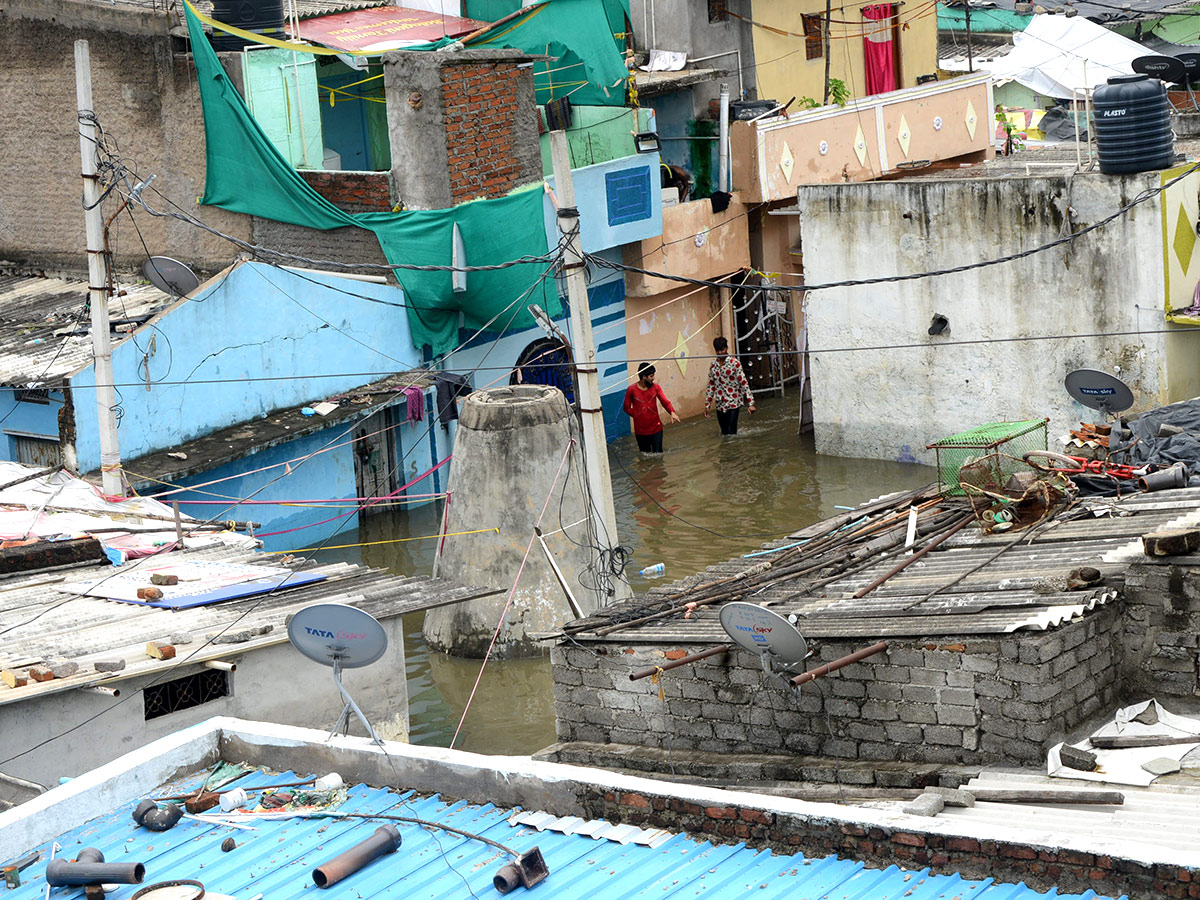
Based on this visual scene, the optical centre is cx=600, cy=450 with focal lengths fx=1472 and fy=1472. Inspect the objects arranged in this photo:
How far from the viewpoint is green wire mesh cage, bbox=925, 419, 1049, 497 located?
11.3 metres

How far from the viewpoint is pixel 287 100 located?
21.5 m

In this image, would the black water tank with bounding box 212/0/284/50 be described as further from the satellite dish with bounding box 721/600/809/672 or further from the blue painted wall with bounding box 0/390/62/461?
the satellite dish with bounding box 721/600/809/672

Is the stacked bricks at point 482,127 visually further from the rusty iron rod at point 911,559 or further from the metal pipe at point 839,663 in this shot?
the metal pipe at point 839,663

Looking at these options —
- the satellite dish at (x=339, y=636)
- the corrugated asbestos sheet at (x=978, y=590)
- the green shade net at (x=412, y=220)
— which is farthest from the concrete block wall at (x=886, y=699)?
the green shade net at (x=412, y=220)

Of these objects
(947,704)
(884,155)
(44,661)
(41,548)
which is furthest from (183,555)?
(884,155)

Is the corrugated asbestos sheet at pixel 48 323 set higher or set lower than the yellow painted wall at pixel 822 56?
lower

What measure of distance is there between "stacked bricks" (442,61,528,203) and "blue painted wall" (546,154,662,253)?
1.54 m

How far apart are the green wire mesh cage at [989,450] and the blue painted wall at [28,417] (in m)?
10.7

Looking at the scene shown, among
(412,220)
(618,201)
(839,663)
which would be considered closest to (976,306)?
(618,201)

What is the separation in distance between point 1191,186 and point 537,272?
900 cm

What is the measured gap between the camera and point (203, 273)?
21.0 meters

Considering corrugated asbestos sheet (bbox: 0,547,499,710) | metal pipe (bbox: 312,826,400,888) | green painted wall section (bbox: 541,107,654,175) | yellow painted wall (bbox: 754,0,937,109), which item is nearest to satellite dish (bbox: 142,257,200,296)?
corrugated asbestos sheet (bbox: 0,547,499,710)

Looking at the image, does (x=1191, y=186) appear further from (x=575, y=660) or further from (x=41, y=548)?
(x=41, y=548)

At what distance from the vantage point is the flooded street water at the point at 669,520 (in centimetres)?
1501
